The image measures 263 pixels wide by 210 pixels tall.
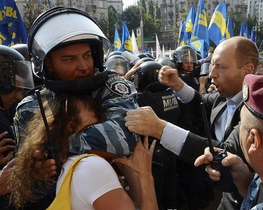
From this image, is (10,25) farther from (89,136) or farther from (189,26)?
(189,26)

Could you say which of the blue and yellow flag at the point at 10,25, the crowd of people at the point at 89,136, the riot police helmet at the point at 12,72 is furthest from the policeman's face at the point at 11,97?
the blue and yellow flag at the point at 10,25

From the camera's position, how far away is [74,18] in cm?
154

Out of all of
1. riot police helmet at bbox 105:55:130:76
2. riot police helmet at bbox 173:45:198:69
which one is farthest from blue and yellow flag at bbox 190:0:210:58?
riot police helmet at bbox 105:55:130:76

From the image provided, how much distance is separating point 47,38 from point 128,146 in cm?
67

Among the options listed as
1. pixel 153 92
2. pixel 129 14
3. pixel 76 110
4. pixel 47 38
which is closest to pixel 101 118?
pixel 76 110

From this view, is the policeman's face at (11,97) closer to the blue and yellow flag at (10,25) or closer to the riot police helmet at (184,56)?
the blue and yellow flag at (10,25)

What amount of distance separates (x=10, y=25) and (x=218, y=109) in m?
4.19

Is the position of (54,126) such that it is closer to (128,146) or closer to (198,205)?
(128,146)

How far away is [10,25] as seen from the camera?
5387 mm

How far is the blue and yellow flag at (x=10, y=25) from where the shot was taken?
5.35 metres

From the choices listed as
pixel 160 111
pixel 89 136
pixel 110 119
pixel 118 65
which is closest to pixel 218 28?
pixel 118 65

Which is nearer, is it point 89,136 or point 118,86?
point 89,136

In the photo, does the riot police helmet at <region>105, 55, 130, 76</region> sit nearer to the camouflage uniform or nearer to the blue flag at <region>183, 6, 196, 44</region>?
the camouflage uniform

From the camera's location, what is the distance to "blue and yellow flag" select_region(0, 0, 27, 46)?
5.35 m
